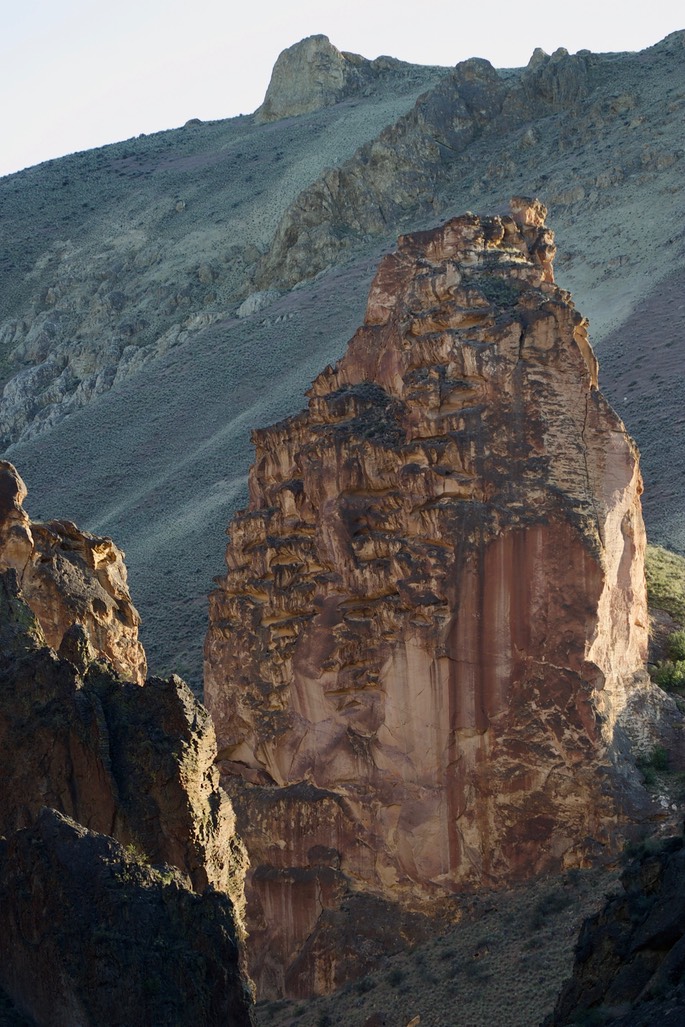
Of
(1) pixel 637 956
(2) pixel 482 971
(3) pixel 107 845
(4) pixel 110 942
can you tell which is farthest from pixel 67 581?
(1) pixel 637 956

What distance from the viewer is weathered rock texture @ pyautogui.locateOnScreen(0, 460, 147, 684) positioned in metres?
35.2

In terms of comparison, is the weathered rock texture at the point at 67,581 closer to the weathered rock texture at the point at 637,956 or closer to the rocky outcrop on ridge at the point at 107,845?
the rocky outcrop on ridge at the point at 107,845

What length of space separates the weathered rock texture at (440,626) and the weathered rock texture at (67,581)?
3527 mm

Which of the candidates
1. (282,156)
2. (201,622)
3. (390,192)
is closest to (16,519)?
(201,622)

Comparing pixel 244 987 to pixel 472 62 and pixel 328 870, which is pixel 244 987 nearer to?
pixel 328 870

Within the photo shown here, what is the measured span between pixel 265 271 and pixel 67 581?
7850 centimetres

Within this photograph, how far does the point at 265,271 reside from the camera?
113500 mm

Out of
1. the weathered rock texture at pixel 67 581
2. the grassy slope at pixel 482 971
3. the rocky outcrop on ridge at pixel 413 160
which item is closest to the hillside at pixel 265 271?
the rocky outcrop on ridge at pixel 413 160

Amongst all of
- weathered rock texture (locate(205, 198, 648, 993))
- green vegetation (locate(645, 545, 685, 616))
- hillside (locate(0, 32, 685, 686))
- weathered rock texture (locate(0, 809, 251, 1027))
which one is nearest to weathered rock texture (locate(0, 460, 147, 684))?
weathered rock texture (locate(205, 198, 648, 993))

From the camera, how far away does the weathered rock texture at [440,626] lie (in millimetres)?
37000

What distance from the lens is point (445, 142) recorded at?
383 ft

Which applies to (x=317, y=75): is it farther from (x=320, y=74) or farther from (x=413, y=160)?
(x=413, y=160)

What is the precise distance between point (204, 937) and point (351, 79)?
442 ft

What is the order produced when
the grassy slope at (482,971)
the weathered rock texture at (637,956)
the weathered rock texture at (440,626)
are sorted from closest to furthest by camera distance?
1. the weathered rock texture at (637,956)
2. the grassy slope at (482,971)
3. the weathered rock texture at (440,626)
